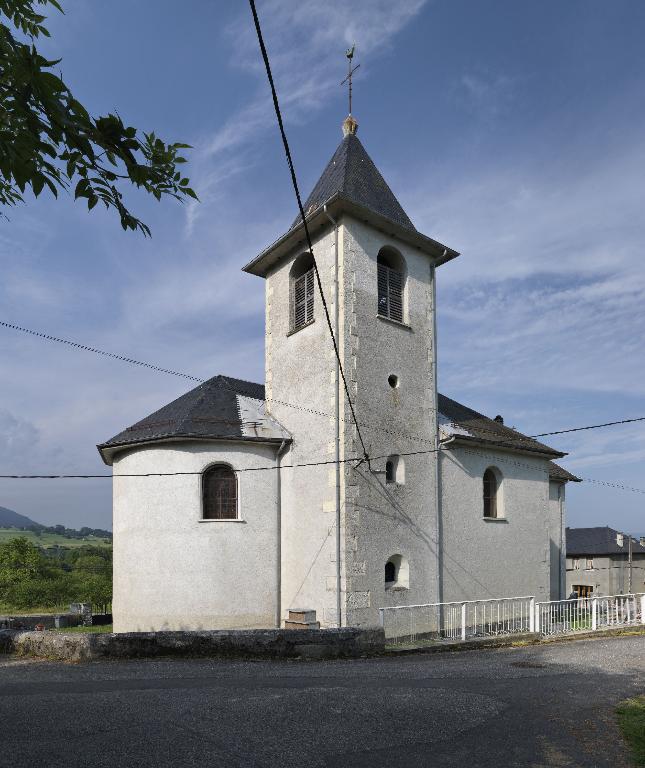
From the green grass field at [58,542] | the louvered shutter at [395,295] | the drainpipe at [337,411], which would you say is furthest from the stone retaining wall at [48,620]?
the green grass field at [58,542]

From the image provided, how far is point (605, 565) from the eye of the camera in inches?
1713

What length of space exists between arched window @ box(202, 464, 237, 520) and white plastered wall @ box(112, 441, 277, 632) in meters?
0.19

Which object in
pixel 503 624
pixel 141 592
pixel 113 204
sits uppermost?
pixel 113 204

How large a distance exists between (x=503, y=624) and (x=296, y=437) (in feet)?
23.5

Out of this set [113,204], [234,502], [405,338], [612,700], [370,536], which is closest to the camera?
[113,204]

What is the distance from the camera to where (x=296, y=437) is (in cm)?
1584

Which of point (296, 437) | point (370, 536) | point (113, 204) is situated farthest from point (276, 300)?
point (113, 204)

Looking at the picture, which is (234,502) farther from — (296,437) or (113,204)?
(113,204)

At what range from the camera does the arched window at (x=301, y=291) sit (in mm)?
16453

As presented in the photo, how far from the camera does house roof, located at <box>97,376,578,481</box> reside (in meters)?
15.3

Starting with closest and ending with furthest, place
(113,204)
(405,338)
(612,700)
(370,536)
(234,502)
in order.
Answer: (113,204)
(612,700)
(370,536)
(234,502)
(405,338)

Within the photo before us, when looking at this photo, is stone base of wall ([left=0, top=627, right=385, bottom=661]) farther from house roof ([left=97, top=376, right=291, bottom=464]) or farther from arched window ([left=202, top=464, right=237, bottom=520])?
house roof ([left=97, top=376, right=291, bottom=464])

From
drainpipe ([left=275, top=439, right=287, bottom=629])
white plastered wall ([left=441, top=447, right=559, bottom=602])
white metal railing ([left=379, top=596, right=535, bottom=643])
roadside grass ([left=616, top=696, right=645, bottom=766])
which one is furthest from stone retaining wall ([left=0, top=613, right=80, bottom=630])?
roadside grass ([left=616, top=696, right=645, bottom=766])

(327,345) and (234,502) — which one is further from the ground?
(327,345)
